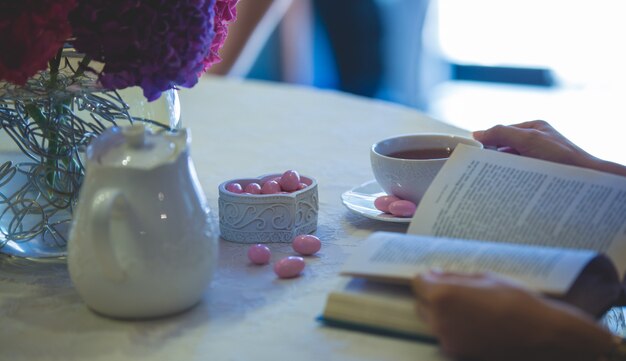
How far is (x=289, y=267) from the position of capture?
985mm

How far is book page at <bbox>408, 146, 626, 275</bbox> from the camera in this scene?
916mm

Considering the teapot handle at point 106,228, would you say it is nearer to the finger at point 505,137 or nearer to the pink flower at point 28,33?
the pink flower at point 28,33

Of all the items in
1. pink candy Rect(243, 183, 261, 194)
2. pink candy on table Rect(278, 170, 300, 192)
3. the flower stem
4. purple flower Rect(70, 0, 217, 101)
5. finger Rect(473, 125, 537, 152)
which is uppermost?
purple flower Rect(70, 0, 217, 101)

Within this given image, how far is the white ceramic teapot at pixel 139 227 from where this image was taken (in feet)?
2.74

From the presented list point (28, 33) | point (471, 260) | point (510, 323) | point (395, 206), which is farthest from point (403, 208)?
point (28, 33)

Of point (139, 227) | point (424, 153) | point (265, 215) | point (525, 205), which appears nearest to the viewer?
point (139, 227)

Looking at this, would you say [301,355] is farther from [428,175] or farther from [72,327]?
[428,175]

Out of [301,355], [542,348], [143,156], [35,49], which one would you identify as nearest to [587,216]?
[542,348]

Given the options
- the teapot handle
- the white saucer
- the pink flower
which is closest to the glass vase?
the pink flower

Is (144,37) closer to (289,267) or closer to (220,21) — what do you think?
(220,21)

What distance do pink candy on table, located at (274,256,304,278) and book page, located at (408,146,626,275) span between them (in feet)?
0.45

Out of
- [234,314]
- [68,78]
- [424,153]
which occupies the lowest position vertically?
[234,314]

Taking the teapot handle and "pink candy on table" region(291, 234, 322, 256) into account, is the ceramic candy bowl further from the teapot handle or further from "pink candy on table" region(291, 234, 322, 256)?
the teapot handle

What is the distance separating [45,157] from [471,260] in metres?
0.52
